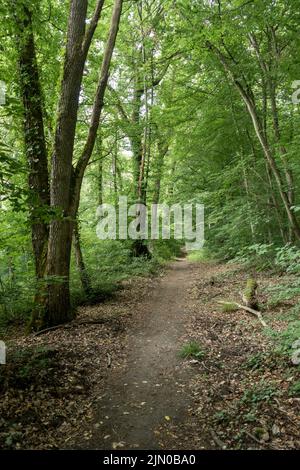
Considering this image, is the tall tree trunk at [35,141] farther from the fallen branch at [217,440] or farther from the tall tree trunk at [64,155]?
the fallen branch at [217,440]

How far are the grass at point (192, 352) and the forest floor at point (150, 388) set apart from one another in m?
0.07

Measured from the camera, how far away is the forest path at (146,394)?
12.3 feet

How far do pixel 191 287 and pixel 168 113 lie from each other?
6.94 meters

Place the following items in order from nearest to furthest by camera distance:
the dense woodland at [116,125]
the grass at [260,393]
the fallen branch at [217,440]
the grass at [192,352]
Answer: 1. the fallen branch at [217,440]
2. the grass at [260,393]
3. the grass at [192,352]
4. the dense woodland at [116,125]

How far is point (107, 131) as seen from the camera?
460 inches

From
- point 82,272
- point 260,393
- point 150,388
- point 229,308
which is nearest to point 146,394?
point 150,388

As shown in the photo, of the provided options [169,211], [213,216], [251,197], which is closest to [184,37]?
[251,197]

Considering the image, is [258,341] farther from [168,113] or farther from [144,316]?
[168,113]

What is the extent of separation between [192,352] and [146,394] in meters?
1.43

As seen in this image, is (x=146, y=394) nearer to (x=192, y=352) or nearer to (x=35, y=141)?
(x=192, y=352)

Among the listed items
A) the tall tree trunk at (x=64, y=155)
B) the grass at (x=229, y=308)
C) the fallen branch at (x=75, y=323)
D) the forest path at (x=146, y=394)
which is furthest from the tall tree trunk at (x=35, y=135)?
the grass at (x=229, y=308)

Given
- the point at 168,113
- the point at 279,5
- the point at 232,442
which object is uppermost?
the point at 279,5

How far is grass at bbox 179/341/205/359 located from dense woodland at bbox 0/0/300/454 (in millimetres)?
1671

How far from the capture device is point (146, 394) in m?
4.73
